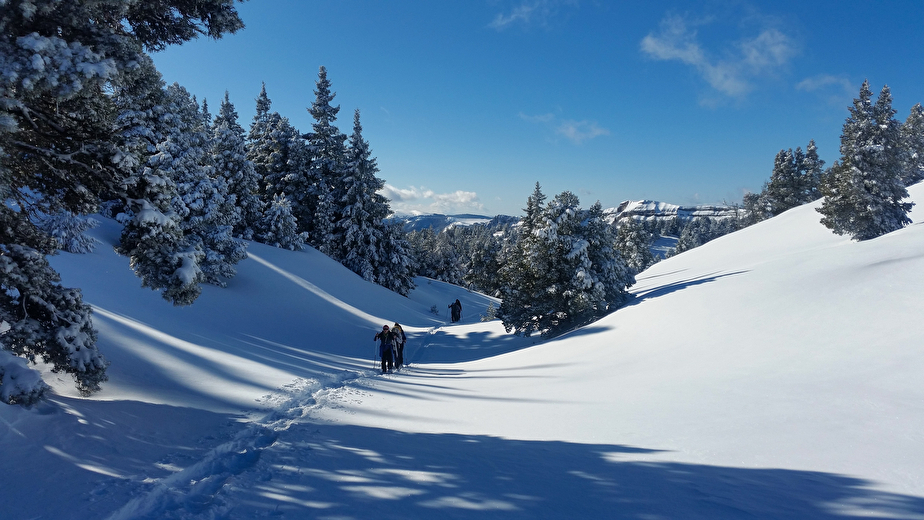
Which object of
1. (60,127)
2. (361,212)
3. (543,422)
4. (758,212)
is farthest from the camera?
(758,212)

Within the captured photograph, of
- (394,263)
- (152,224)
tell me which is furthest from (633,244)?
(152,224)

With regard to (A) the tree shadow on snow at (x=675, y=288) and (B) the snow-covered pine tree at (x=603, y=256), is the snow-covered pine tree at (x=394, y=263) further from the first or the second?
(A) the tree shadow on snow at (x=675, y=288)

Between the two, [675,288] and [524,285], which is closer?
[675,288]

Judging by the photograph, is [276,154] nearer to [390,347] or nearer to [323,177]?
[323,177]

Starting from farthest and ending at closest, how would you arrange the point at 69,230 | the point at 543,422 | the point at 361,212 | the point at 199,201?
the point at 361,212, the point at 199,201, the point at 69,230, the point at 543,422

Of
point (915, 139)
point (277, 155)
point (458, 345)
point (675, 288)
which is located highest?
point (915, 139)

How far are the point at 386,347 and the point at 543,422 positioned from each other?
7472 millimetres

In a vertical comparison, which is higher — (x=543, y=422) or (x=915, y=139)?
(x=915, y=139)

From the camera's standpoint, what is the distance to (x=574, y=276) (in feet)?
53.2

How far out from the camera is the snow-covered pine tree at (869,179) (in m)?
21.2

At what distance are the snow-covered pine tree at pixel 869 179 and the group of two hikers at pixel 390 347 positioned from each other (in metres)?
24.8

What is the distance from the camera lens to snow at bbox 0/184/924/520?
365 centimetres

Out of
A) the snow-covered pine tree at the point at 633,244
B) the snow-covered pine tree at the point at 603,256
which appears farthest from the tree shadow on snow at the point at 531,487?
the snow-covered pine tree at the point at 633,244

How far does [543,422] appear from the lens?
6.12m
